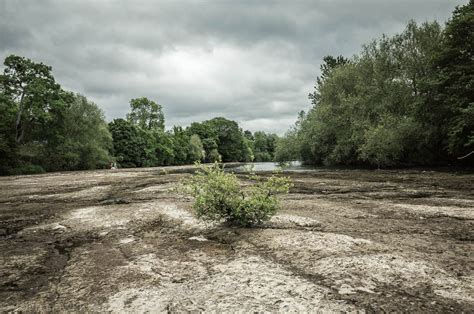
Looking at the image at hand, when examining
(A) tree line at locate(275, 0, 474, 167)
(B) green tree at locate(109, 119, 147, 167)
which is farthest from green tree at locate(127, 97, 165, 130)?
(A) tree line at locate(275, 0, 474, 167)

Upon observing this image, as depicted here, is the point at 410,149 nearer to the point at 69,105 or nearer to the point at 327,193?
the point at 327,193

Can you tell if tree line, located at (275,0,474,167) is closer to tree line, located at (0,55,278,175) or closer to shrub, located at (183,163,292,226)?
tree line, located at (0,55,278,175)

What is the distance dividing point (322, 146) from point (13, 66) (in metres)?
42.7

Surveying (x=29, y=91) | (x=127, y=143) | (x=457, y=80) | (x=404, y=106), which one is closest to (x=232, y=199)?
(x=457, y=80)

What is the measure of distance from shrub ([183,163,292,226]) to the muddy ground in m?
0.38

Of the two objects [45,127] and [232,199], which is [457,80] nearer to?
[232,199]

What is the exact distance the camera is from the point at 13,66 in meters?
41.6

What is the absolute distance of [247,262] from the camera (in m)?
5.05

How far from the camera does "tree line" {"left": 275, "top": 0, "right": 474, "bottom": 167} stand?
25.3 metres

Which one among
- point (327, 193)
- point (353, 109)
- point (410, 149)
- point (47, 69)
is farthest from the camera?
point (47, 69)

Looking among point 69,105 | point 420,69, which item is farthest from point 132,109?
point 420,69

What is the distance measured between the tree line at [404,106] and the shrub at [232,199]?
20646 mm

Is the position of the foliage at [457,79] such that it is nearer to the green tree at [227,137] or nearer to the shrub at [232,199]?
the shrub at [232,199]

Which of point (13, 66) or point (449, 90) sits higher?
point (13, 66)
